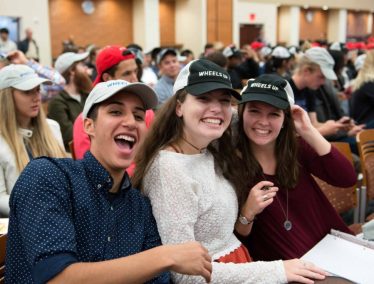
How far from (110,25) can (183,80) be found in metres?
14.4

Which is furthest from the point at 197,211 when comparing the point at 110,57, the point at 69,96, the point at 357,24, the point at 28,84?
the point at 357,24

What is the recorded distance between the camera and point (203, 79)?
1559 mm

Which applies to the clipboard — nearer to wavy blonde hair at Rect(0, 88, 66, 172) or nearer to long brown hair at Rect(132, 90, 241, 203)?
long brown hair at Rect(132, 90, 241, 203)

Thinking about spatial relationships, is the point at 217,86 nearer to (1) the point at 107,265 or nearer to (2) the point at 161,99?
(1) the point at 107,265

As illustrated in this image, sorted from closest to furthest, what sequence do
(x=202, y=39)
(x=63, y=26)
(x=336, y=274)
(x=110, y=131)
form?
(x=110, y=131)
(x=336, y=274)
(x=63, y=26)
(x=202, y=39)

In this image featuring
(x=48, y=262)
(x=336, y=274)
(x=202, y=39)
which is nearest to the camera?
(x=48, y=262)

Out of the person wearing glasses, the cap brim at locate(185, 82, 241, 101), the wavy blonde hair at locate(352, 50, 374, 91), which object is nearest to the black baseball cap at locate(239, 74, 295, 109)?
the cap brim at locate(185, 82, 241, 101)

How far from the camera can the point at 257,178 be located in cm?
183

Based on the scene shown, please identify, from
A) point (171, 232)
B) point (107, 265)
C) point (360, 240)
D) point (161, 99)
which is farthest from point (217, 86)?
point (161, 99)

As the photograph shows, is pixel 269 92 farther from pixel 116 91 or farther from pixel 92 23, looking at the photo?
pixel 92 23

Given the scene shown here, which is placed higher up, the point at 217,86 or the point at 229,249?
the point at 217,86

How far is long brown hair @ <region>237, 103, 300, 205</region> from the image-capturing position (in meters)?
1.82

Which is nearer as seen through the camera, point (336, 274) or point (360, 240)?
point (336, 274)

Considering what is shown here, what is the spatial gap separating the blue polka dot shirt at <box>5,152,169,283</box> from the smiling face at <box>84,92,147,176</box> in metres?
0.04
